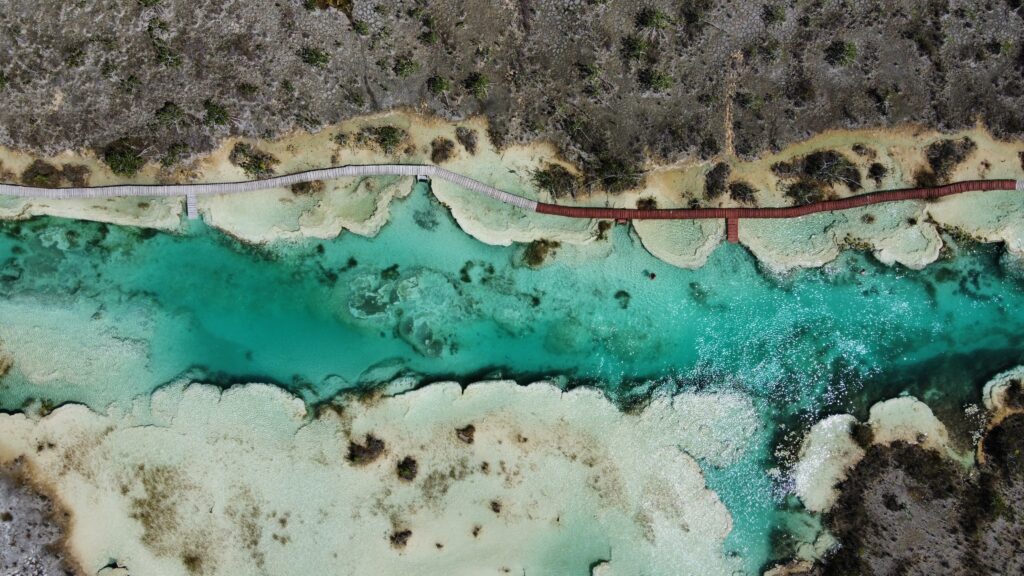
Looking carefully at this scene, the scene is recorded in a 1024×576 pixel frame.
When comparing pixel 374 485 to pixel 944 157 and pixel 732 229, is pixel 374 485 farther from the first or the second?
pixel 944 157

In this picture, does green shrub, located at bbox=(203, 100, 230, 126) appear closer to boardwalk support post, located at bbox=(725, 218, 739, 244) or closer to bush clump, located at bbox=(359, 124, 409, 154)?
bush clump, located at bbox=(359, 124, 409, 154)

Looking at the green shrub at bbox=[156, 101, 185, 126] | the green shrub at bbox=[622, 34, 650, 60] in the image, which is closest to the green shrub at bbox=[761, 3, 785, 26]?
the green shrub at bbox=[622, 34, 650, 60]

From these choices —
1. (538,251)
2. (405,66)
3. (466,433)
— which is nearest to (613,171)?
(538,251)

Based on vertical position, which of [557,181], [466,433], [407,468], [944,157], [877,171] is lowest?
[407,468]

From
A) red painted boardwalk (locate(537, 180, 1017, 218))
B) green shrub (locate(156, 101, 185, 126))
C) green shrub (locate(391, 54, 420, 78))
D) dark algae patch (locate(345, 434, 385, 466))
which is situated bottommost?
dark algae patch (locate(345, 434, 385, 466))

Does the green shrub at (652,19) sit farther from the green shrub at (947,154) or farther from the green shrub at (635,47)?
the green shrub at (947,154)
